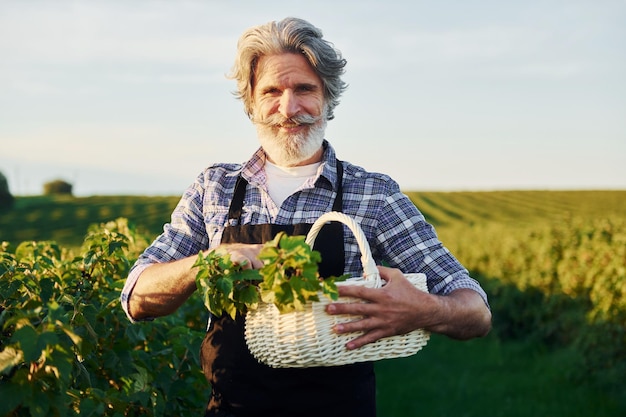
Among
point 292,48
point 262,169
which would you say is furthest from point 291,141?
point 292,48

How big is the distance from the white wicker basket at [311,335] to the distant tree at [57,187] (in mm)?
63707

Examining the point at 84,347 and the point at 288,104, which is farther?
the point at 288,104

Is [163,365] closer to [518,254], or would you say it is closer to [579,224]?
[579,224]

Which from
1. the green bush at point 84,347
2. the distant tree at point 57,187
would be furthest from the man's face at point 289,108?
the distant tree at point 57,187

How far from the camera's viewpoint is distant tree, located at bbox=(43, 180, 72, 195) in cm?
6266

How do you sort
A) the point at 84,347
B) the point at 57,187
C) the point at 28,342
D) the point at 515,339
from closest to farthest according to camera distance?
the point at 28,342, the point at 84,347, the point at 515,339, the point at 57,187

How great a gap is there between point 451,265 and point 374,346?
549 mm

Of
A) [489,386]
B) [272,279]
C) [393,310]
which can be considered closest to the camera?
[272,279]

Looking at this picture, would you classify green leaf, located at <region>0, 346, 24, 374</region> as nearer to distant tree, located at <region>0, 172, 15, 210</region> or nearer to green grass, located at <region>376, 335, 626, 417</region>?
green grass, located at <region>376, 335, 626, 417</region>

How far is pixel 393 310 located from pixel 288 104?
90 centimetres

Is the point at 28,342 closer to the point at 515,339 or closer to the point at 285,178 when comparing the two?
the point at 285,178

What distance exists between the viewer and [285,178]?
2838mm

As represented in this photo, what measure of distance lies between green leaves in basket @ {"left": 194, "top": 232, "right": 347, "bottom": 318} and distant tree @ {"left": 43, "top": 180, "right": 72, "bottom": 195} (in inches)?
2508

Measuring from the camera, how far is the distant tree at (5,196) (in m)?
44.4
